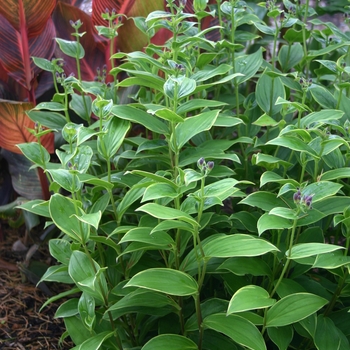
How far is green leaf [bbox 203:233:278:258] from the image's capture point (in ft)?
2.95

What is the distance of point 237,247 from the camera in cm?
93

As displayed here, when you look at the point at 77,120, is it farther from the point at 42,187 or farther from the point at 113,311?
the point at 113,311

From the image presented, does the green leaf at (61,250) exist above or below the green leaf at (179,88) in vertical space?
below

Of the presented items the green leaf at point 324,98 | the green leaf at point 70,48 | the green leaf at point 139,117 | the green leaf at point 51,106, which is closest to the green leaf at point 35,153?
the green leaf at point 51,106

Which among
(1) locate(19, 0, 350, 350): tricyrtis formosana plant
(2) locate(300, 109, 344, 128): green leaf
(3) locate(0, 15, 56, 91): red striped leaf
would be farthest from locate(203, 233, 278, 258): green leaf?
(3) locate(0, 15, 56, 91): red striped leaf

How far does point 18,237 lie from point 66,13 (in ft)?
2.91

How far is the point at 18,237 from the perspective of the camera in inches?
77.6

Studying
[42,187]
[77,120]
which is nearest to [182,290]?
[42,187]

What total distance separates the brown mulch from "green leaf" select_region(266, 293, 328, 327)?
72 centimetres

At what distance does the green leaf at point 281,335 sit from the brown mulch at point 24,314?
0.68 metres

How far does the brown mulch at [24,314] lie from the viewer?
154cm

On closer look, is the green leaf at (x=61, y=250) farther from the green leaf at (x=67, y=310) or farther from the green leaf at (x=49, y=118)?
the green leaf at (x=49, y=118)

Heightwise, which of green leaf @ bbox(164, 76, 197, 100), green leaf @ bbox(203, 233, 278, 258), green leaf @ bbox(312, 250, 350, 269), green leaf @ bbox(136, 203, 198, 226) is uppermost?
green leaf @ bbox(164, 76, 197, 100)

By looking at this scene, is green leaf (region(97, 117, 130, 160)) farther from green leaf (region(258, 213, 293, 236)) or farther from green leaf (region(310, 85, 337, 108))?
green leaf (region(310, 85, 337, 108))
